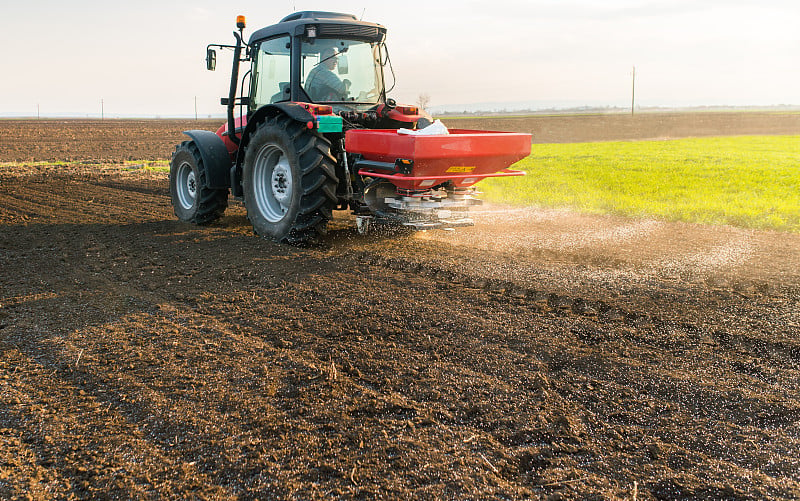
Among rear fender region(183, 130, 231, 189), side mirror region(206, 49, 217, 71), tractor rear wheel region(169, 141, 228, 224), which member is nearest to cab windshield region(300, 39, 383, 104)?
side mirror region(206, 49, 217, 71)

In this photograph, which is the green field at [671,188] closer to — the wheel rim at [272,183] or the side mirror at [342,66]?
the side mirror at [342,66]

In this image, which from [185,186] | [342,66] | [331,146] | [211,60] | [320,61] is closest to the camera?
[331,146]

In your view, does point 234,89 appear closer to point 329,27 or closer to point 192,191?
point 192,191

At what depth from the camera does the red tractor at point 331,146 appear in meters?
6.32

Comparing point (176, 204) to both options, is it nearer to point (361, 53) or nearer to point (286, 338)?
point (361, 53)

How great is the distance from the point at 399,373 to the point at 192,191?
19.9 ft

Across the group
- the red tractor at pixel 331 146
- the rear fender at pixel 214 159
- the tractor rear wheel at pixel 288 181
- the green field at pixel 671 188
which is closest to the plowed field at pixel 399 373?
the tractor rear wheel at pixel 288 181

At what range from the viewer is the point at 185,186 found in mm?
8852

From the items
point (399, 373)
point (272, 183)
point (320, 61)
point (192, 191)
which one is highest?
point (320, 61)

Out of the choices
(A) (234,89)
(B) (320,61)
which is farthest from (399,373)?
(A) (234,89)

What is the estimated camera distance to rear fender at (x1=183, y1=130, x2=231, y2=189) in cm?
789

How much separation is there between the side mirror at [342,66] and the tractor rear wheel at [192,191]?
2.29m

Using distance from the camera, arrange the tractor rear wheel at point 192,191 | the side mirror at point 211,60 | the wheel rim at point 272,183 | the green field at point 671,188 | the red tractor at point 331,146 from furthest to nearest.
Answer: the green field at point 671,188, the tractor rear wheel at point 192,191, the side mirror at point 211,60, the wheel rim at point 272,183, the red tractor at point 331,146

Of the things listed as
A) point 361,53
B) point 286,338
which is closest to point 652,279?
point 286,338
